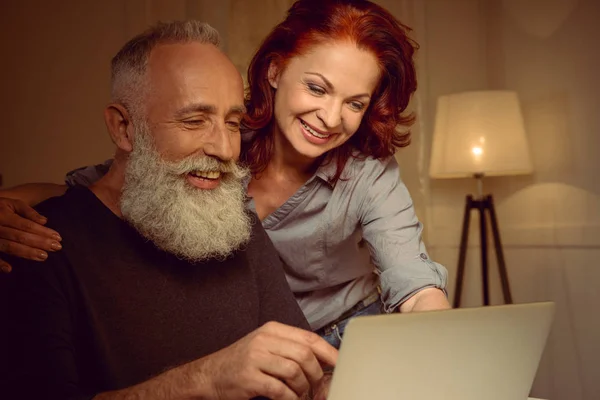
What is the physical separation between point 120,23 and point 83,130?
0.68 metres

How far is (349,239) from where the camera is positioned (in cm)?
225

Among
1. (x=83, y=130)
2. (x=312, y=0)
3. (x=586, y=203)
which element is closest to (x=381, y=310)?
(x=312, y=0)

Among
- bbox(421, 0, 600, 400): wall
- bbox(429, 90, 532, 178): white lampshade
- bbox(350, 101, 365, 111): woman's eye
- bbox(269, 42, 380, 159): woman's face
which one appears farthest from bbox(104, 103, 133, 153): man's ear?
bbox(421, 0, 600, 400): wall

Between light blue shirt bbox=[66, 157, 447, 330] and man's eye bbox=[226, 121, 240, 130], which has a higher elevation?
man's eye bbox=[226, 121, 240, 130]

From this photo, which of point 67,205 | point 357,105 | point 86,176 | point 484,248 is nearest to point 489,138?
point 484,248

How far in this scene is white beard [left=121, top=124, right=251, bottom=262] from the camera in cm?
146

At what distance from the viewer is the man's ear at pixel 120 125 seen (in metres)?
1.53

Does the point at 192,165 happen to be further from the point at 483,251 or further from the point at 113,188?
the point at 483,251

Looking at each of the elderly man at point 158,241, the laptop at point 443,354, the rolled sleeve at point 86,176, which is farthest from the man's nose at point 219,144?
the laptop at point 443,354

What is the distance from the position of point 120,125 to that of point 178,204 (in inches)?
8.4

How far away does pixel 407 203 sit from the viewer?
204cm

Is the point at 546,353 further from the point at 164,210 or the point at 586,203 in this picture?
the point at 164,210

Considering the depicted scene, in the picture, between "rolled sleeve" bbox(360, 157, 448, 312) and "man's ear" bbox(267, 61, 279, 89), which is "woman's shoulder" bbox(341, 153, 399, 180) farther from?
"man's ear" bbox(267, 61, 279, 89)

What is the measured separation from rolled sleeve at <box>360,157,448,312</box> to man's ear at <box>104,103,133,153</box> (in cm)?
75
